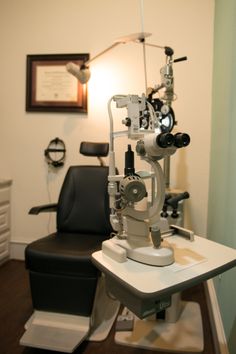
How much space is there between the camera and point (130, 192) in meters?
0.99

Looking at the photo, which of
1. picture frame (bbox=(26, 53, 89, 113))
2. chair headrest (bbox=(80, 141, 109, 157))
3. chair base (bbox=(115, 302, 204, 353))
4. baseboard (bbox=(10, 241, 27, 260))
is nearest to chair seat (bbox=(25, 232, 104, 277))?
chair base (bbox=(115, 302, 204, 353))

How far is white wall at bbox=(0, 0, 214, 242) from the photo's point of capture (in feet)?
7.13

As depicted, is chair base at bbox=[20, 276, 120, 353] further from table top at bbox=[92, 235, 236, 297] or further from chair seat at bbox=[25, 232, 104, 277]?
table top at bbox=[92, 235, 236, 297]

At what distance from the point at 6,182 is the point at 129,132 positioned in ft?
5.62

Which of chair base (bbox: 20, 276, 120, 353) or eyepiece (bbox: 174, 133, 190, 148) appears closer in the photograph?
eyepiece (bbox: 174, 133, 190, 148)

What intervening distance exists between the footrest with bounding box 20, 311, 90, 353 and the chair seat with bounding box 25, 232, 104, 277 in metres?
0.26

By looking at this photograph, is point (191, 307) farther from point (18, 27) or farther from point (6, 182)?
point (18, 27)

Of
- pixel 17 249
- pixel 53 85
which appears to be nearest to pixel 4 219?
pixel 17 249

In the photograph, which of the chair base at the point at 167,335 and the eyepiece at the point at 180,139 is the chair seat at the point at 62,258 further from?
the eyepiece at the point at 180,139

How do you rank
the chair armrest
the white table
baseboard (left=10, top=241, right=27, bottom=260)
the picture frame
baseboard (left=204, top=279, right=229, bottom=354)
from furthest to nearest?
baseboard (left=10, top=241, right=27, bottom=260), the picture frame, the chair armrest, baseboard (left=204, top=279, right=229, bottom=354), the white table

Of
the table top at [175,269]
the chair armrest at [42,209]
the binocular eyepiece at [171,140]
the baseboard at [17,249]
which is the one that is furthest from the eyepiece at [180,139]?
the baseboard at [17,249]

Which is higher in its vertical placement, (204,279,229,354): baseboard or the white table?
the white table

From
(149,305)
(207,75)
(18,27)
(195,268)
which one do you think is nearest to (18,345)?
(149,305)

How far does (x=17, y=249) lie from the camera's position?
8.39 ft
